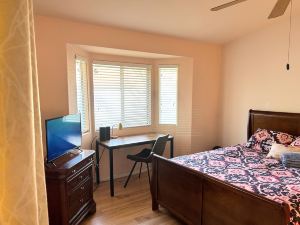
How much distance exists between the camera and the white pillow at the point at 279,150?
2.88m

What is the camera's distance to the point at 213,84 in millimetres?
4520

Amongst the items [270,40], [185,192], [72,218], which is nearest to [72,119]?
[72,218]

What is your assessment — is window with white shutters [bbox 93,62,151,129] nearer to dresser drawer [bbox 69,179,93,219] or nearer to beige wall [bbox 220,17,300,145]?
dresser drawer [bbox 69,179,93,219]

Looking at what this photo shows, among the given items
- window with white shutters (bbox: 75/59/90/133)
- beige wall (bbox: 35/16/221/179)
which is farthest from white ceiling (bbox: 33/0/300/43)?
window with white shutters (bbox: 75/59/90/133)

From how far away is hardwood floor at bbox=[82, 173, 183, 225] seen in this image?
8.72 ft

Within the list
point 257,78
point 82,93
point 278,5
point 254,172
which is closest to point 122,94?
point 82,93

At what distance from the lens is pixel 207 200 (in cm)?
223

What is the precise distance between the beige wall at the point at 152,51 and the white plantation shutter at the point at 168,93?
146 millimetres

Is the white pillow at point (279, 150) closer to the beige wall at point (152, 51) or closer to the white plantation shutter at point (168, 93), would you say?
the beige wall at point (152, 51)

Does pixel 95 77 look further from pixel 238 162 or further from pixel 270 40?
pixel 270 40

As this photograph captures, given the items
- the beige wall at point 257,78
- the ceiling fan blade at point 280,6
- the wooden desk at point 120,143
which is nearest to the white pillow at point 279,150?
the beige wall at point 257,78

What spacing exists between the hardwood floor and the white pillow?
1.52 m

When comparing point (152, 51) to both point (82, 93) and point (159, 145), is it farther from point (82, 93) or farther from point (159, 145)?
point (159, 145)

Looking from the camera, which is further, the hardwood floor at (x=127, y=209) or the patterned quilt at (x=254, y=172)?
the hardwood floor at (x=127, y=209)
